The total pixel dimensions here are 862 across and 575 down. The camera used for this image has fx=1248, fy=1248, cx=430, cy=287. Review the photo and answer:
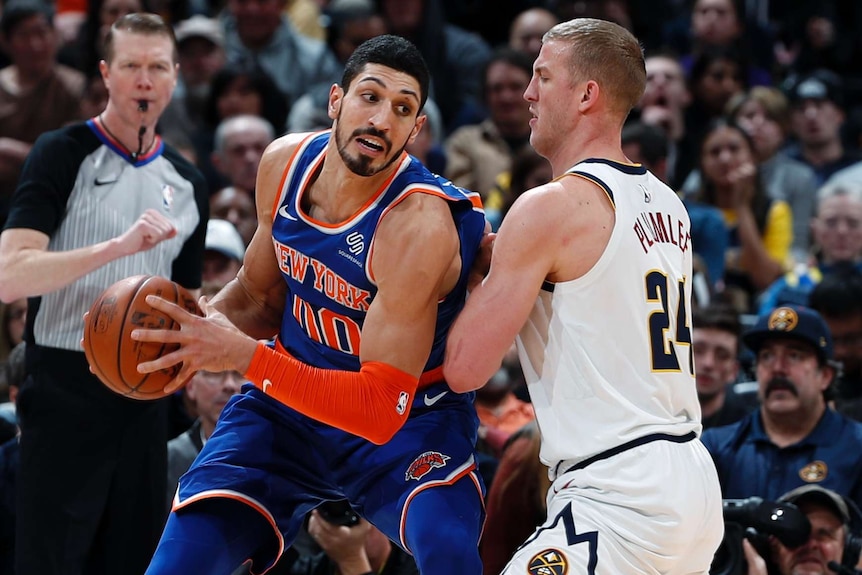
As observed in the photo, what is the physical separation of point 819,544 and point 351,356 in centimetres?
248

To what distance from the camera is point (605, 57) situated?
13.4 feet

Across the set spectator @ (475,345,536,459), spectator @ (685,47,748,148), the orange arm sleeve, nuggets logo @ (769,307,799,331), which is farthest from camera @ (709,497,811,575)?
spectator @ (685,47,748,148)

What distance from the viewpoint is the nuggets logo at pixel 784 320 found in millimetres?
6527

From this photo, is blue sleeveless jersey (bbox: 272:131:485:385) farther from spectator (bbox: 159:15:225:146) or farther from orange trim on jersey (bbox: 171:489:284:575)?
spectator (bbox: 159:15:225:146)

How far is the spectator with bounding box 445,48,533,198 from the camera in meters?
9.84

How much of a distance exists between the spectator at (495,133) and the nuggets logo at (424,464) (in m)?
5.58

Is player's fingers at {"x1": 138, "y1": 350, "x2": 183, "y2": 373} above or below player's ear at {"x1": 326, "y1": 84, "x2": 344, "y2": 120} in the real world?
below

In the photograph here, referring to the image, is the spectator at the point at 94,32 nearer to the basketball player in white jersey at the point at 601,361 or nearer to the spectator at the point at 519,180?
the spectator at the point at 519,180

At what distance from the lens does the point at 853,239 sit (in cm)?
882

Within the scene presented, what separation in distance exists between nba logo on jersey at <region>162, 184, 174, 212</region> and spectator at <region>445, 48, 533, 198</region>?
454 cm

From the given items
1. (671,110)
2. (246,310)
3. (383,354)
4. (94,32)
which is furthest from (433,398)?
(94,32)

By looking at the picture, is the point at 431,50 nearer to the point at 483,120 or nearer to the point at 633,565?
the point at 483,120

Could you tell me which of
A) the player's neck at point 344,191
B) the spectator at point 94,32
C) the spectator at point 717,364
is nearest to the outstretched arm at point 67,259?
the player's neck at point 344,191

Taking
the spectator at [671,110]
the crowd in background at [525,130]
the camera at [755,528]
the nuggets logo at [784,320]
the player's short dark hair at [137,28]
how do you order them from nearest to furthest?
1. the player's short dark hair at [137,28]
2. the camera at [755,528]
3. the nuggets logo at [784,320]
4. the crowd in background at [525,130]
5. the spectator at [671,110]
